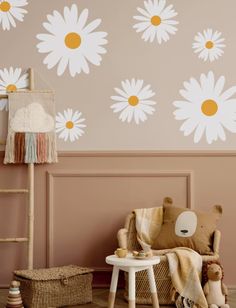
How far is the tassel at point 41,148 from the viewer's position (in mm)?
4688

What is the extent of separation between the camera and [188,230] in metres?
4.46

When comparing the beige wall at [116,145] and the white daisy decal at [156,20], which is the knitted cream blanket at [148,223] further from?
the white daisy decal at [156,20]

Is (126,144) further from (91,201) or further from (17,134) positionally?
(17,134)

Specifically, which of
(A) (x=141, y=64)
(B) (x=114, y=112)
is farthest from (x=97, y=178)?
(A) (x=141, y=64)

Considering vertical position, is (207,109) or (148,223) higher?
(207,109)

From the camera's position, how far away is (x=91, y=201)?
481cm

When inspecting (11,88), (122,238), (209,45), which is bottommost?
(122,238)

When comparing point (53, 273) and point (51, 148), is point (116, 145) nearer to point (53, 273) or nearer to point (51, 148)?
point (51, 148)

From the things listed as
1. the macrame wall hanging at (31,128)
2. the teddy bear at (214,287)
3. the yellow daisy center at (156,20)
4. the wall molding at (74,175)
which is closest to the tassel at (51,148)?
the macrame wall hanging at (31,128)

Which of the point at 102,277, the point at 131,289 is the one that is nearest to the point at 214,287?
the point at 131,289

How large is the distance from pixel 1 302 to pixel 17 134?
116cm

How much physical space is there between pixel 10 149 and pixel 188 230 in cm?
135

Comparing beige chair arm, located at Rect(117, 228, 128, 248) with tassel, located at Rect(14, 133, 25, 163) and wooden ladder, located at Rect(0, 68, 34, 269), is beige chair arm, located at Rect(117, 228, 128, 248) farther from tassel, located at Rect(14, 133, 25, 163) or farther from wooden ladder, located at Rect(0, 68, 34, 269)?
tassel, located at Rect(14, 133, 25, 163)

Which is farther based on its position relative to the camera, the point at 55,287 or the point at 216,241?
the point at 216,241
